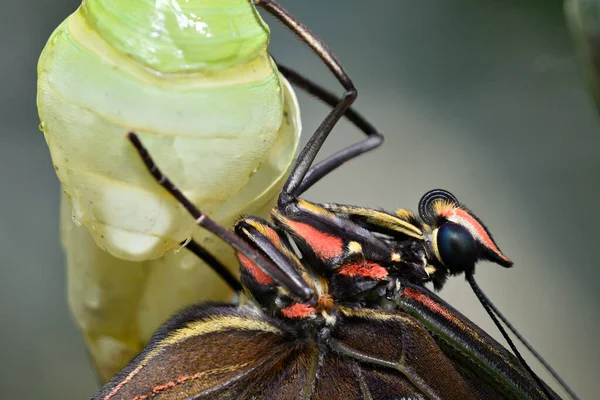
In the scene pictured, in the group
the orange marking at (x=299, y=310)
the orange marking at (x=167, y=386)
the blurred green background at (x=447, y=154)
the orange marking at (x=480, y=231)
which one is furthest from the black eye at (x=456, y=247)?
the blurred green background at (x=447, y=154)

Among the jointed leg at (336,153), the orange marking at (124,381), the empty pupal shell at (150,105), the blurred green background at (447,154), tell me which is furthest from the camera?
the blurred green background at (447,154)

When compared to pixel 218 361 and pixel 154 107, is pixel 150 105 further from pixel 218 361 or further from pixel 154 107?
pixel 218 361

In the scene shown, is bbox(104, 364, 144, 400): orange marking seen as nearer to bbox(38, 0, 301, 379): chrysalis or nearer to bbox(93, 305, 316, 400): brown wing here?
bbox(93, 305, 316, 400): brown wing

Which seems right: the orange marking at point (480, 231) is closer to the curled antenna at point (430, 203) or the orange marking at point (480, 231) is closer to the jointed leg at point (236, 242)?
the curled antenna at point (430, 203)

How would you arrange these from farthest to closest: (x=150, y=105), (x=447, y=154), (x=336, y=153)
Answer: (x=447, y=154) → (x=336, y=153) → (x=150, y=105)

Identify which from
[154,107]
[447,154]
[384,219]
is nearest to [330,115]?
[384,219]

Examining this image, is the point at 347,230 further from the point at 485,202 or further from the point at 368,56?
the point at 368,56

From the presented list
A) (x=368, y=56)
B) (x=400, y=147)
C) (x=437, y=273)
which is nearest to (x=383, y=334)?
(x=437, y=273)
